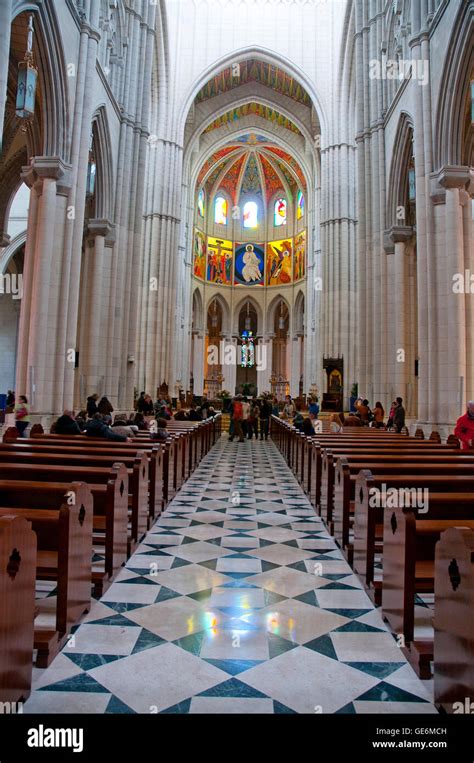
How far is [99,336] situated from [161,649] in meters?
12.7

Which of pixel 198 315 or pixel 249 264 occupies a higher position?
pixel 249 264

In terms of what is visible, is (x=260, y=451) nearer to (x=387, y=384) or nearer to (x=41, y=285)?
(x=387, y=384)

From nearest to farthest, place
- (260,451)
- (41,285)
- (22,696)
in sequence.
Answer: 1. (22,696)
2. (41,285)
3. (260,451)

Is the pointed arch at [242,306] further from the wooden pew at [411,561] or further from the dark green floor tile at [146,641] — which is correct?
the dark green floor tile at [146,641]

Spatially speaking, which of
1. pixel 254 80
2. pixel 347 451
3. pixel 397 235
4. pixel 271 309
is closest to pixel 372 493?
pixel 347 451

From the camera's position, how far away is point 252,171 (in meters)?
42.1

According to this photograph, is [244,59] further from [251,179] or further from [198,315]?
[198,315]

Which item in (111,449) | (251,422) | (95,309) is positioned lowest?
(251,422)

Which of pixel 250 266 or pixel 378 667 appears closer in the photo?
pixel 378 667

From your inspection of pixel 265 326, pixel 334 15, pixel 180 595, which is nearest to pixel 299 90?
pixel 334 15

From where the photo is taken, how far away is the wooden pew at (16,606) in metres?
2.32

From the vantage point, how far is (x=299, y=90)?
30.4m

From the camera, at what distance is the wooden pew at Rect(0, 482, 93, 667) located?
10.2 ft

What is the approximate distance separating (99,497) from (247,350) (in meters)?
39.3
